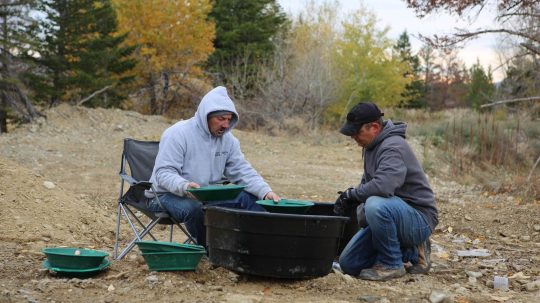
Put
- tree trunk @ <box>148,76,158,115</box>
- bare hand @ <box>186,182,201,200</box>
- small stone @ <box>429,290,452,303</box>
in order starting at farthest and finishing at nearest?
tree trunk @ <box>148,76,158,115</box>
bare hand @ <box>186,182,201,200</box>
small stone @ <box>429,290,452,303</box>

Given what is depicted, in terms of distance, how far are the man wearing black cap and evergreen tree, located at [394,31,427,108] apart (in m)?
34.0

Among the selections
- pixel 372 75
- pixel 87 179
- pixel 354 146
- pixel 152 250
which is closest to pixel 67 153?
pixel 87 179

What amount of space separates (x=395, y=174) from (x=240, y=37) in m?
25.9

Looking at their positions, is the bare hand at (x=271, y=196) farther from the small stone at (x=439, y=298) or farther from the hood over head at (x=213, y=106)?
the small stone at (x=439, y=298)

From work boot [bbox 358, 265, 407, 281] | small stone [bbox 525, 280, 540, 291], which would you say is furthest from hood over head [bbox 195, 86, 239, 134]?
small stone [bbox 525, 280, 540, 291]

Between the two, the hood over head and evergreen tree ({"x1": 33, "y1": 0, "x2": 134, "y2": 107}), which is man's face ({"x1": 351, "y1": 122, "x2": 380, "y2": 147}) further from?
evergreen tree ({"x1": 33, "y1": 0, "x2": 134, "y2": 107})

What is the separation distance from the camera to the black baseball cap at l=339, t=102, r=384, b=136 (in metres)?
4.33

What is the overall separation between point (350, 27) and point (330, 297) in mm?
32677

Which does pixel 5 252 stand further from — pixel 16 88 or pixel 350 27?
pixel 350 27

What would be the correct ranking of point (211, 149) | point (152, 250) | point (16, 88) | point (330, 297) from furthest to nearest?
point (16, 88) < point (211, 149) < point (152, 250) < point (330, 297)

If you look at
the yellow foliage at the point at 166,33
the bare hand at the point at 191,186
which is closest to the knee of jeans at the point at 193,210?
the bare hand at the point at 191,186

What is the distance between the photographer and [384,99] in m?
36.1

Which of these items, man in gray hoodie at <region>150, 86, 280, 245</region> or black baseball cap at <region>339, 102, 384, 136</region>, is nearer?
black baseball cap at <region>339, 102, 384, 136</region>

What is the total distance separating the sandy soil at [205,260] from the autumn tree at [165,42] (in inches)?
424
